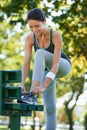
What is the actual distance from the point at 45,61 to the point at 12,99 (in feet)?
2.16

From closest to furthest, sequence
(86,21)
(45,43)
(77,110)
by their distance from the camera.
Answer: (45,43)
(86,21)
(77,110)

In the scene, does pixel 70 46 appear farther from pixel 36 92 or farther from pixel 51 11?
pixel 36 92

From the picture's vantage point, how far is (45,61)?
5.11 m

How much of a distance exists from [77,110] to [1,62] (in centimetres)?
3817

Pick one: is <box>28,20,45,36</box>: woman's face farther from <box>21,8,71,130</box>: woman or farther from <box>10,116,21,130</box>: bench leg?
<box>10,116,21,130</box>: bench leg

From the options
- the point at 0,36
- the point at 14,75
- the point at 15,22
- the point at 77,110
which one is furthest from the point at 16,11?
the point at 77,110

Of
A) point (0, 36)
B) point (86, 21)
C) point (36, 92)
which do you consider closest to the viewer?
point (36, 92)

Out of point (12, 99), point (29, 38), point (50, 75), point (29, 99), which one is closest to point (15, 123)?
point (12, 99)

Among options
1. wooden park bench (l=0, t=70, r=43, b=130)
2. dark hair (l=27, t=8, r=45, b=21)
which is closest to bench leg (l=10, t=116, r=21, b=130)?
wooden park bench (l=0, t=70, r=43, b=130)

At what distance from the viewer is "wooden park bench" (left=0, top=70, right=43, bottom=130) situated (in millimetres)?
5234

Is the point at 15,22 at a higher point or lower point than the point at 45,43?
higher

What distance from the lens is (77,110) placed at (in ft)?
219

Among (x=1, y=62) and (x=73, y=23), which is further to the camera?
(x=1, y=62)

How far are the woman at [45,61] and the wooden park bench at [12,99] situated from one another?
0.11m
